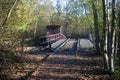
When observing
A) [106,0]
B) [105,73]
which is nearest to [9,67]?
[105,73]

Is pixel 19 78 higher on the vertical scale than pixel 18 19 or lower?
lower

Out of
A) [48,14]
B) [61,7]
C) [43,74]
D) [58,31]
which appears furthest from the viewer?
[61,7]

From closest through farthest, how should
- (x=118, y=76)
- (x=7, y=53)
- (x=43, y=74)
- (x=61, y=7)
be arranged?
(x=118, y=76)
(x=43, y=74)
(x=7, y=53)
(x=61, y=7)

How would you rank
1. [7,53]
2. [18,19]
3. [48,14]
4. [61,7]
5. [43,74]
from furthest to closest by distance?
Answer: [61,7], [48,14], [18,19], [7,53], [43,74]

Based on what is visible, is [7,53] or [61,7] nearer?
[7,53]

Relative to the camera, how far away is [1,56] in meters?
14.8

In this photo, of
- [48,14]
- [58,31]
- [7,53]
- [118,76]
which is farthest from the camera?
[48,14]

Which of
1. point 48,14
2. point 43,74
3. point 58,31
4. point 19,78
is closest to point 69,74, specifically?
point 43,74

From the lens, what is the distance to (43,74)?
573 inches

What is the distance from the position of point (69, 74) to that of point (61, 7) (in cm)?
9815

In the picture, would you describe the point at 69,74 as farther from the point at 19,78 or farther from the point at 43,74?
the point at 19,78

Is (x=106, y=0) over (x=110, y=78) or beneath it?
over

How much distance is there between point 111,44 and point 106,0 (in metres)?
2.16

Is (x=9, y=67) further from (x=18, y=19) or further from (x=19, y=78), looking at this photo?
(x=18, y=19)
